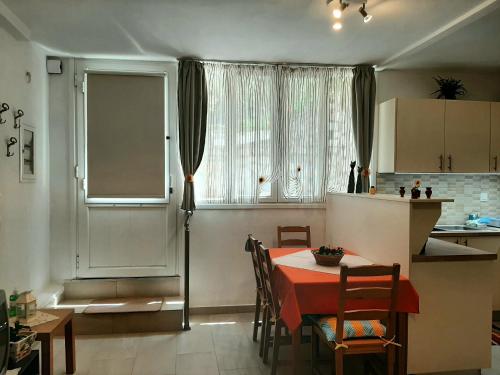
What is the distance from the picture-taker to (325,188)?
4207 mm

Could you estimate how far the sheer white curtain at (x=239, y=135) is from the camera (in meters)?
4.04

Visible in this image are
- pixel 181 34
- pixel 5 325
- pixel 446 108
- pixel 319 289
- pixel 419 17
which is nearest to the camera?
pixel 5 325

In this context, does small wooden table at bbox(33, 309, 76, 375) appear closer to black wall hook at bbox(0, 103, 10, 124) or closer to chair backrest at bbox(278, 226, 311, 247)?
black wall hook at bbox(0, 103, 10, 124)

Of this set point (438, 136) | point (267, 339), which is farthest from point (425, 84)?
point (267, 339)

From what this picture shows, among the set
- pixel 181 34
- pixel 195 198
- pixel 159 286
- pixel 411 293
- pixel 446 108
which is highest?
pixel 181 34

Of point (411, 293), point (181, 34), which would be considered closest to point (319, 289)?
point (411, 293)

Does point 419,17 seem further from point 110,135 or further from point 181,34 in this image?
point 110,135

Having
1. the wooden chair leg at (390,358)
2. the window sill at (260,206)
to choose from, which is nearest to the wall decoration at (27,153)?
the window sill at (260,206)

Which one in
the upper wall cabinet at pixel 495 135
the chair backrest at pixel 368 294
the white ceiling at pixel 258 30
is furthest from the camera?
the upper wall cabinet at pixel 495 135

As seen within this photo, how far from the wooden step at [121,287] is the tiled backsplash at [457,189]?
2.56 meters

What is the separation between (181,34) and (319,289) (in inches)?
93.4

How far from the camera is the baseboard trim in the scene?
4051 mm

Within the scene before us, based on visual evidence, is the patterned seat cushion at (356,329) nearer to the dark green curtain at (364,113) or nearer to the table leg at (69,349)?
the table leg at (69,349)

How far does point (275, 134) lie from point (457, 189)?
2193 mm
